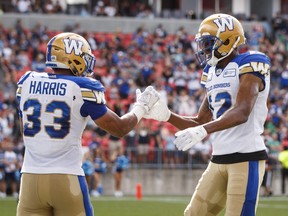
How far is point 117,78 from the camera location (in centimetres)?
2191

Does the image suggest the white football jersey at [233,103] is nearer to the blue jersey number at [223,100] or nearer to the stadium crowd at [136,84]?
the blue jersey number at [223,100]

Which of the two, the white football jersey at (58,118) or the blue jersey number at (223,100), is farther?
the blue jersey number at (223,100)

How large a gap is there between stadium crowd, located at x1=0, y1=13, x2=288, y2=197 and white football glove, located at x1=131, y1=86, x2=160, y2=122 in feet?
36.6

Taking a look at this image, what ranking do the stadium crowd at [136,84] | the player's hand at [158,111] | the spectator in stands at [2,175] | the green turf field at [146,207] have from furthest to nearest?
the stadium crowd at [136,84] → the spectator in stands at [2,175] → the green turf field at [146,207] → the player's hand at [158,111]

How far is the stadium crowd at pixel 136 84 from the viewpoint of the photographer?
18.5 m

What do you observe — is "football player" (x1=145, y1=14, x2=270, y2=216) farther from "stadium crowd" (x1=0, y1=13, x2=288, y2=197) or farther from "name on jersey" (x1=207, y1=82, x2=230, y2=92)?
"stadium crowd" (x1=0, y1=13, x2=288, y2=197)

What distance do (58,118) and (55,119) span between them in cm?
2

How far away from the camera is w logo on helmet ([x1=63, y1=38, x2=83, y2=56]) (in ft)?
19.1

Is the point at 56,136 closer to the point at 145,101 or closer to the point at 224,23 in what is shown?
the point at 145,101

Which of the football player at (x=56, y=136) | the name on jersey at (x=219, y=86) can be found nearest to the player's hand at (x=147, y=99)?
the name on jersey at (x=219, y=86)

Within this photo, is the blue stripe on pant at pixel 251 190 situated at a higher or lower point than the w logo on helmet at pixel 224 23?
lower

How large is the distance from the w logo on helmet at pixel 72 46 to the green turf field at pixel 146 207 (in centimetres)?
660

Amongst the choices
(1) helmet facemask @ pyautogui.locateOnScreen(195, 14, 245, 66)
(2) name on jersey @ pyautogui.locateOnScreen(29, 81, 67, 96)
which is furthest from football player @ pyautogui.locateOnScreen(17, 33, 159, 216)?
(1) helmet facemask @ pyautogui.locateOnScreen(195, 14, 245, 66)

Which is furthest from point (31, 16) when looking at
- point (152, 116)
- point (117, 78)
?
point (152, 116)
